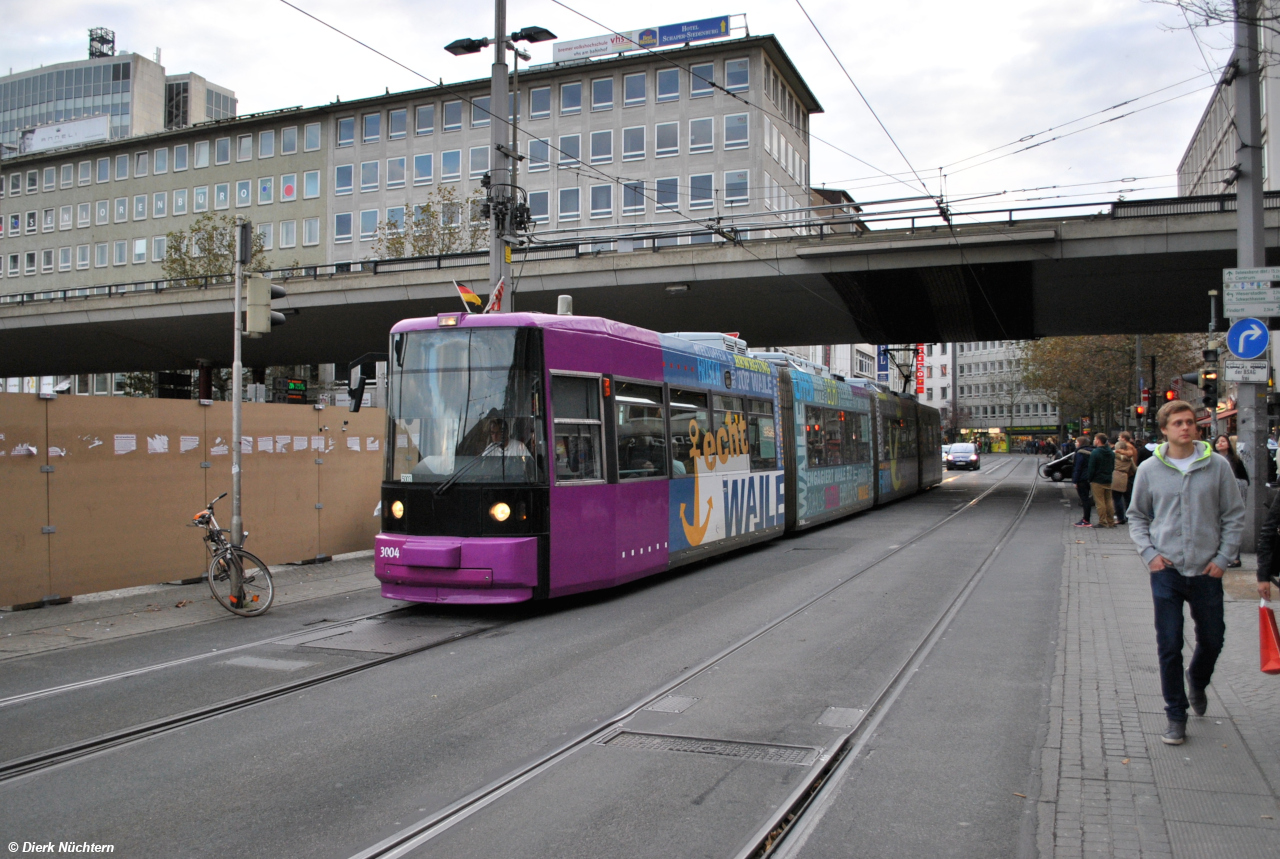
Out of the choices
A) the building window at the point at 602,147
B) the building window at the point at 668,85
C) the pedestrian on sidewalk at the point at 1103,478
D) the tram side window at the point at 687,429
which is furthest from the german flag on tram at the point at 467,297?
the building window at the point at 602,147

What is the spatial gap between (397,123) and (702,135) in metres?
19.6

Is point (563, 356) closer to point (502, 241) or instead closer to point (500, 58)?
point (502, 241)

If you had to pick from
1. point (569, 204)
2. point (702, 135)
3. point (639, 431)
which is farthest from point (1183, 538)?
point (569, 204)

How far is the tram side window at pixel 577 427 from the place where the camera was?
9.75m

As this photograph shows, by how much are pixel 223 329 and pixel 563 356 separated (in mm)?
31657

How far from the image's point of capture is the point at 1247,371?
39.1 ft

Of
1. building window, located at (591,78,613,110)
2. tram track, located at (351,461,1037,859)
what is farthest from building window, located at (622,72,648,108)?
tram track, located at (351,461,1037,859)

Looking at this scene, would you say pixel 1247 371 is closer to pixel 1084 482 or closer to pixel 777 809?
pixel 1084 482

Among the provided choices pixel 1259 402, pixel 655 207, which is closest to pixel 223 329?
pixel 655 207

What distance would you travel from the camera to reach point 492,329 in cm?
955

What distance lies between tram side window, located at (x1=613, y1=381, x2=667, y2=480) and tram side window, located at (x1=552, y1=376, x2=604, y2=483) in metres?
0.40

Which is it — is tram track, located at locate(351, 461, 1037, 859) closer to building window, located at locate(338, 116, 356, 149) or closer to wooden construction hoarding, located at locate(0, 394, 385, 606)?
wooden construction hoarding, located at locate(0, 394, 385, 606)

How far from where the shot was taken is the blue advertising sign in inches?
2169

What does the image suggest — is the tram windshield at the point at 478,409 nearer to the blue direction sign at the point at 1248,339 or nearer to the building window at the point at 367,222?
the blue direction sign at the point at 1248,339
